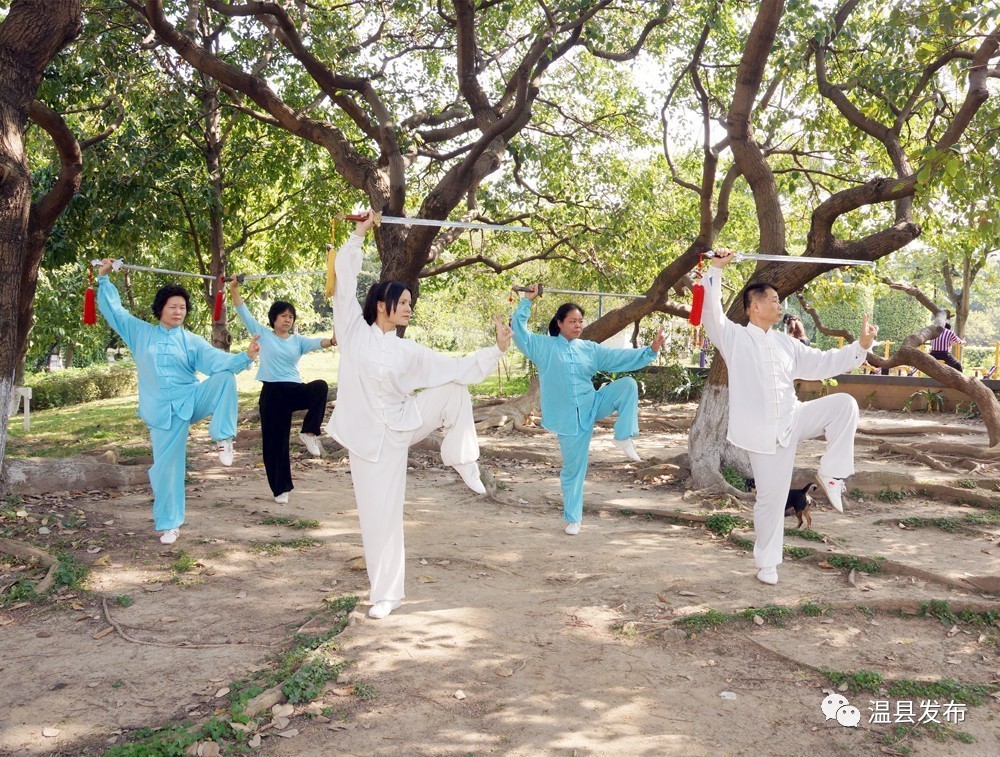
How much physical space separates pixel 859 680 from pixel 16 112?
6.35 meters

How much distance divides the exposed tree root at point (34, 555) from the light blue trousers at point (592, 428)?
3.48 metres

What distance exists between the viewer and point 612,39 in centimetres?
1100

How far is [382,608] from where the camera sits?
4543mm

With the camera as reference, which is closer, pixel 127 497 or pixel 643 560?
pixel 643 560

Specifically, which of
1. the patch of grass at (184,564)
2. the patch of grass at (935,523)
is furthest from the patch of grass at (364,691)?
the patch of grass at (935,523)

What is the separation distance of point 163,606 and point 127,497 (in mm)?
2925

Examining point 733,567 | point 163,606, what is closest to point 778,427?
point 733,567

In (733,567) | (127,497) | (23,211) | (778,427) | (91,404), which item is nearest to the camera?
(778,427)

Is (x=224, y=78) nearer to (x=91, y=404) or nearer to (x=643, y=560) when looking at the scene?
(x=643, y=560)

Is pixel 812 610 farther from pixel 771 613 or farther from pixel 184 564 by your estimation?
pixel 184 564

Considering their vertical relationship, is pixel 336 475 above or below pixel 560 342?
below

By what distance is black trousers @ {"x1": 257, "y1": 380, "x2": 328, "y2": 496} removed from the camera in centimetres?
738

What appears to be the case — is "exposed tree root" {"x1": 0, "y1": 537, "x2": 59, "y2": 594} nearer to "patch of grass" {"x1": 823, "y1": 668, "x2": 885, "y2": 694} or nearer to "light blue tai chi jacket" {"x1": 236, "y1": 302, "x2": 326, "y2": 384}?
"light blue tai chi jacket" {"x1": 236, "y1": 302, "x2": 326, "y2": 384}

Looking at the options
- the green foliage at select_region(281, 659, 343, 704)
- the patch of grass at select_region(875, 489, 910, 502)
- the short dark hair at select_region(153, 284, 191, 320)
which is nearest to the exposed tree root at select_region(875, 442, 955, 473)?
the patch of grass at select_region(875, 489, 910, 502)
